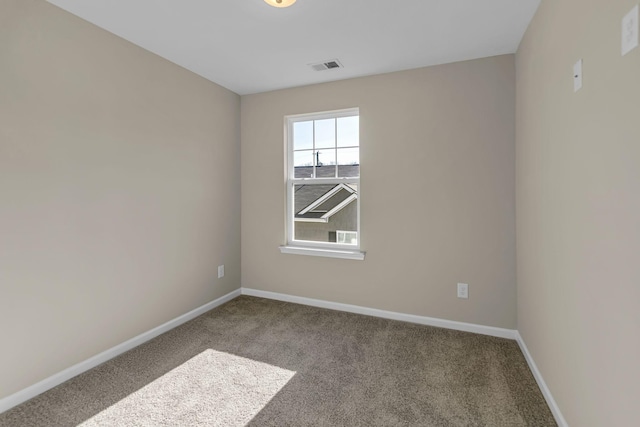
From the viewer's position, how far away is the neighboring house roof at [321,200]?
328 cm

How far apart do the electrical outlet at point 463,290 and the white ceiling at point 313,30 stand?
78.9 inches

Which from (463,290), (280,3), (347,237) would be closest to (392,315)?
(463,290)

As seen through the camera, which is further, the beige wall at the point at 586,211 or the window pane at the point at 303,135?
the window pane at the point at 303,135

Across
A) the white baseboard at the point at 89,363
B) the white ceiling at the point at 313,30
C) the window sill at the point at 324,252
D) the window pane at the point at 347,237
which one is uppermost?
the white ceiling at the point at 313,30

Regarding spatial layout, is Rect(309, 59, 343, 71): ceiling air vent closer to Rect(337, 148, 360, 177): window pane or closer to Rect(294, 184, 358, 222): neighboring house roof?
Rect(337, 148, 360, 177): window pane

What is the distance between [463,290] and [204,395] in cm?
224

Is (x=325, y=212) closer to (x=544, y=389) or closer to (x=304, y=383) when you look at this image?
(x=304, y=383)

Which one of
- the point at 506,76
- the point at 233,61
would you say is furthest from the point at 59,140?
the point at 506,76

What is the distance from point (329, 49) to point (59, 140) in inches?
80.1

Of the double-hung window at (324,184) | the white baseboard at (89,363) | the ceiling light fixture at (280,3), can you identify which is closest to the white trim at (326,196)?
the double-hung window at (324,184)

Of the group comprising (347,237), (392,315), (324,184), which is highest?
(324,184)

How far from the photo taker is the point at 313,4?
6.28 ft

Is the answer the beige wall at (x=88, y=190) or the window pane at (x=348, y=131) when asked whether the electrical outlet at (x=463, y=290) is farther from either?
the beige wall at (x=88, y=190)

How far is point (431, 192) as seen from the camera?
9.27 ft
